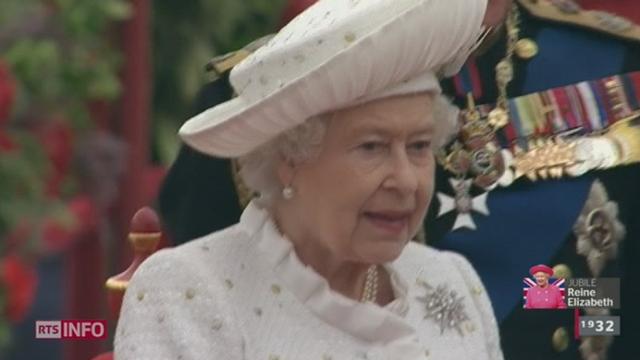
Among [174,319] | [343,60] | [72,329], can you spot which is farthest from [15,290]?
[343,60]

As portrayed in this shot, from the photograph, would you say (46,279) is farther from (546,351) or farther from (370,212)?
(370,212)

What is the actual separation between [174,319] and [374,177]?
31 cm

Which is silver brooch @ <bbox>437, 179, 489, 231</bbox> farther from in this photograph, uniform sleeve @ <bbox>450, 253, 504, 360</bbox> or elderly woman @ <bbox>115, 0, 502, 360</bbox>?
elderly woman @ <bbox>115, 0, 502, 360</bbox>

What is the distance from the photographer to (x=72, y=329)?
4.56 meters

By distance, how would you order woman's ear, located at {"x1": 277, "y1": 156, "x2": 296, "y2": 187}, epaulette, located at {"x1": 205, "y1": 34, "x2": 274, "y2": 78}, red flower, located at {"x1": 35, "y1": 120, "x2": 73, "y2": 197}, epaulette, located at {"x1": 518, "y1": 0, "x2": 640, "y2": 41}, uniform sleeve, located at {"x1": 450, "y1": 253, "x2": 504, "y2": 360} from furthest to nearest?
1. red flower, located at {"x1": 35, "y1": 120, "x2": 73, "y2": 197}
2. epaulette, located at {"x1": 518, "y1": 0, "x2": 640, "y2": 41}
3. epaulette, located at {"x1": 205, "y1": 34, "x2": 274, "y2": 78}
4. uniform sleeve, located at {"x1": 450, "y1": 253, "x2": 504, "y2": 360}
5. woman's ear, located at {"x1": 277, "y1": 156, "x2": 296, "y2": 187}

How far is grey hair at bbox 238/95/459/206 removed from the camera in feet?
10.6

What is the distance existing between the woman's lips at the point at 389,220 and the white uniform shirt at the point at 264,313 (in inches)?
4.6

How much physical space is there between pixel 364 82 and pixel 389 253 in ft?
0.73

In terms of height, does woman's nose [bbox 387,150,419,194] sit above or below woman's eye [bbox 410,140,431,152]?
below

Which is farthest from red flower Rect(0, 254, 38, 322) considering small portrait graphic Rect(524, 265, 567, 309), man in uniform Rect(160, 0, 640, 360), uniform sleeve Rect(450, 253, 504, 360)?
uniform sleeve Rect(450, 253, 504, 360)

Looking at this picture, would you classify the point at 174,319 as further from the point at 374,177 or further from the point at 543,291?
the point at 543,291

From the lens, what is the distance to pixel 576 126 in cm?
423

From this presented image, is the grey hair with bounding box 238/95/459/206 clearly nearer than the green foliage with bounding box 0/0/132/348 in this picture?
Yes

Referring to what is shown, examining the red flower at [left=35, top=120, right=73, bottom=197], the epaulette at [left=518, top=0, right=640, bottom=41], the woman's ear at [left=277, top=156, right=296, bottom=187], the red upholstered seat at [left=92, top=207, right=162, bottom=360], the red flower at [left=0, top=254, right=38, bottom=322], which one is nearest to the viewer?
the woman's ear at [left=277, top=156, right=296, bottom=187]
